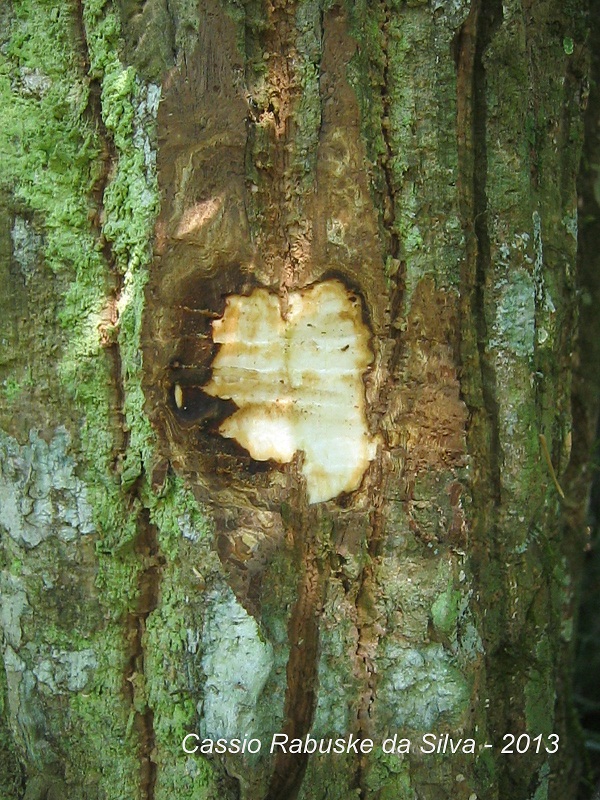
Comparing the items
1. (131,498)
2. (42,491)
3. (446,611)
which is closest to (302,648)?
(446,611)

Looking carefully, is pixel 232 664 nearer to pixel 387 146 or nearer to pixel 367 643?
pixel 367 643

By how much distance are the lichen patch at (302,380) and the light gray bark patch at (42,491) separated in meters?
0.25

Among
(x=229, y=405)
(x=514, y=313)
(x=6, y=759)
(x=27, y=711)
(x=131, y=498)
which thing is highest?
(x=514, y=313)

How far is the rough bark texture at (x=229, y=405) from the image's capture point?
3.48ft

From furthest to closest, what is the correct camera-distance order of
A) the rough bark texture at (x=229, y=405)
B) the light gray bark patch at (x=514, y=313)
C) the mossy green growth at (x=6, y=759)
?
the mossy green growth at (x=6, y=759)
the light gray bark patch at (x=514, y=313)
the rough bark texture at (x=229, y=405)

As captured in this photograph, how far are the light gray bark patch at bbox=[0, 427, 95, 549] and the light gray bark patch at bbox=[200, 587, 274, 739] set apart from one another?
25 cm

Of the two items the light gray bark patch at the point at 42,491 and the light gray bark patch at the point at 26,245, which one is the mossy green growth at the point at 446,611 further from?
the light gray bark patch at the point at 26,245

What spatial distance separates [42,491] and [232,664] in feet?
1.31

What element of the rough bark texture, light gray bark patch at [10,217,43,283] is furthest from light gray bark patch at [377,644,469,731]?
light gray bark patch at [10,217,43,283]

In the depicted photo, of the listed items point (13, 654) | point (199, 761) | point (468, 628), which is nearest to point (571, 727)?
point (468, 628)

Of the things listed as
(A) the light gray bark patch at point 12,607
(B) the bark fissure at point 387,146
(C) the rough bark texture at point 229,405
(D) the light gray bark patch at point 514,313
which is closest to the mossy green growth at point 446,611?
(C) the rough bark texture at point 229,405

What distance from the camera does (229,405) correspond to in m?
1.10

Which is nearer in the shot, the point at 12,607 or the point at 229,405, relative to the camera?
the point at 229,405

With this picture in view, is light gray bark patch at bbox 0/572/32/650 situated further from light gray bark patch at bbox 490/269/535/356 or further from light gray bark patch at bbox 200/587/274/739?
light gray bark patch at bbox 490/269/535/356
